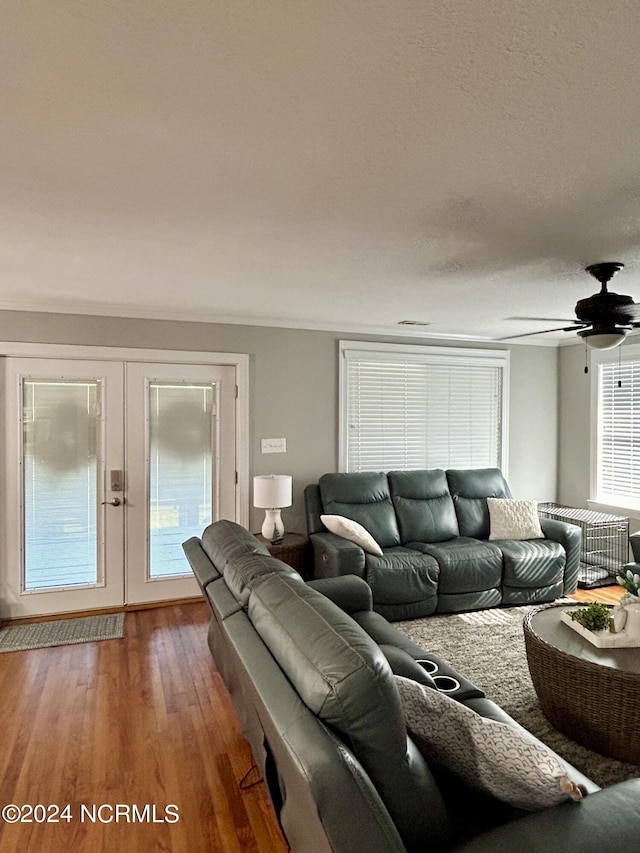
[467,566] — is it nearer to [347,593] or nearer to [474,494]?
[474,494]

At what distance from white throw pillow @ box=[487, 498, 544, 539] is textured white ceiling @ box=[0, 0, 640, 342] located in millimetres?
2368

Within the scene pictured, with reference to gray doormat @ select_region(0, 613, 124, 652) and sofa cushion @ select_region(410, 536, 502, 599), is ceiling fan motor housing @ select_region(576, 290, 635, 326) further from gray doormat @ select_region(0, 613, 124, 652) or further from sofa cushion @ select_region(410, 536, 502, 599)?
gray doormat @ select_region(0, 613, 124, 652)

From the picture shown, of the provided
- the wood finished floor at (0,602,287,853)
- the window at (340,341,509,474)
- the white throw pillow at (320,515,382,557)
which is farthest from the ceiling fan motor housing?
the wood finished floor at (0,602,287,853)

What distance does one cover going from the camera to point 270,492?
13.4ft

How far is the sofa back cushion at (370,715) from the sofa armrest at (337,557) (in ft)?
7.89

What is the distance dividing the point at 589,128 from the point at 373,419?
144 inches

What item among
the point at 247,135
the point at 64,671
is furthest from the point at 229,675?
the point at 247,135

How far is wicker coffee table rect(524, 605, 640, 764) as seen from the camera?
228cm

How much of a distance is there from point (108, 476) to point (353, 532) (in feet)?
6.66

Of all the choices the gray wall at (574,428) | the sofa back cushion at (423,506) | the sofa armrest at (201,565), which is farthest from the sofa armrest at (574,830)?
the gray wall at (574,428)

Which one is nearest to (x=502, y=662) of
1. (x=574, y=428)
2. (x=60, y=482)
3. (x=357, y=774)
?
(x=357, y=774)

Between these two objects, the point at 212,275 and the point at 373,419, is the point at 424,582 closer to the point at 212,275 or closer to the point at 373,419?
the point at 373,419

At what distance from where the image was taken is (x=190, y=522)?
442 cm

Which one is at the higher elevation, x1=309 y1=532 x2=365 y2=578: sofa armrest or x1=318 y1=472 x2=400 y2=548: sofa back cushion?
x1=318 y1=472 x2=400 y2=548: sofa back cushion
